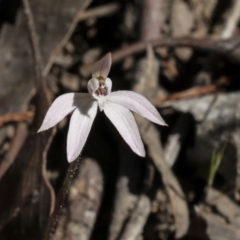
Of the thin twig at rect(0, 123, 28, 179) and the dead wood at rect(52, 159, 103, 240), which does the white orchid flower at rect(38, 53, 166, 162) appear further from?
the thin twig at rect(0, 123, 28, 179)

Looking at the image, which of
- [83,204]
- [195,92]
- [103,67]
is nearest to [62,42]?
[195,92]

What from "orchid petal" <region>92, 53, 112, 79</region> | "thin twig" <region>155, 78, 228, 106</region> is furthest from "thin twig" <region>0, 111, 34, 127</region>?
"orchid petal" <region>92, 53, 112, 79</region>

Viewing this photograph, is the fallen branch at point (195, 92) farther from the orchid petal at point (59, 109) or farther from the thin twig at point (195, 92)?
the orchid petal at point (59, 109)

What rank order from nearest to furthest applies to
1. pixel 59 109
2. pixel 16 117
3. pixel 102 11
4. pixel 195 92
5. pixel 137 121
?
1. pixel 59 109
2. pixel 137 121
3. pixel 16 117
4. pixel 195 92
5. pixel 102 11

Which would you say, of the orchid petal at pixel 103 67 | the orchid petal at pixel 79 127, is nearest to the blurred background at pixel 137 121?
the orchid petal at pixel 79 127

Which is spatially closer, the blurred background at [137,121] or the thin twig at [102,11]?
the blurred background at [137,121]

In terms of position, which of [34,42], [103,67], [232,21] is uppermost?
[232,21]

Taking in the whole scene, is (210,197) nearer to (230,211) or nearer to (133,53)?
(230,211)

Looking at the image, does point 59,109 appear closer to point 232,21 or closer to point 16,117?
point 16,117

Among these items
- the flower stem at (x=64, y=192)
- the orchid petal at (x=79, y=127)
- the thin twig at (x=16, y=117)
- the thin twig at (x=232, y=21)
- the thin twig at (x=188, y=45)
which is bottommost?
the flower stem at (x=64, y=192)
